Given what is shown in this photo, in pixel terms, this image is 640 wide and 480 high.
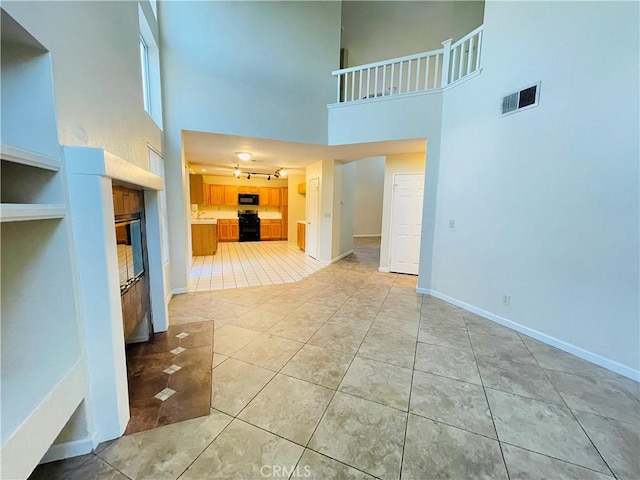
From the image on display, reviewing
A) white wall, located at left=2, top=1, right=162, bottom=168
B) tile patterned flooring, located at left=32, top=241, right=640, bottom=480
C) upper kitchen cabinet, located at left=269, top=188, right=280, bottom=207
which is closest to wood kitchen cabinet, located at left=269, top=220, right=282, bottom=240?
upper kitchen cabinet, located at left=269, top=188, right=280, bottom=207

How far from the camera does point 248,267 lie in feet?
18.9

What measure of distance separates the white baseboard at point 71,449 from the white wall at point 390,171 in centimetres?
483

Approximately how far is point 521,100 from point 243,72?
12.1ft

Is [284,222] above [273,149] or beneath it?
beneath

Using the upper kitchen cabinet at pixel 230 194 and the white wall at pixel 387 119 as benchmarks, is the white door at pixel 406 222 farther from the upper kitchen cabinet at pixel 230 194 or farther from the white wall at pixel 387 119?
the upper kitchen cabinet at pixel 230 194

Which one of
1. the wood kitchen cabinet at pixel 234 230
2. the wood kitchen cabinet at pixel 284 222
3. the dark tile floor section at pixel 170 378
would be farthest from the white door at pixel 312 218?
the dark tile floor section at pixel 170 378

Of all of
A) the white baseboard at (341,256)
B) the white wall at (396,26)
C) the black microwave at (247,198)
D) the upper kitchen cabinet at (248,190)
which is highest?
the white wall at (396,26)

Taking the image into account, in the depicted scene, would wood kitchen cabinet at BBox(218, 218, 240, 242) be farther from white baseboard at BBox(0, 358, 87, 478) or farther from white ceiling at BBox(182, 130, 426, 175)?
white baseboard at BBox(0, 358, 87, 478)

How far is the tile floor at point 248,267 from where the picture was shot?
4641 mm

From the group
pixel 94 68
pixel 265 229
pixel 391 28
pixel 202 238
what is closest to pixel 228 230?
pixel 265 229

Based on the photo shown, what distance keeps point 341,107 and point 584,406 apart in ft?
15.2

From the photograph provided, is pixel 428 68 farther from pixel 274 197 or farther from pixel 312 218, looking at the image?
pixel 274 197

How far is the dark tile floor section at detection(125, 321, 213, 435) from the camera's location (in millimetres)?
1688

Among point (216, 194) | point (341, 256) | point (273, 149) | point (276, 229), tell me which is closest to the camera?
point (273, 149)
